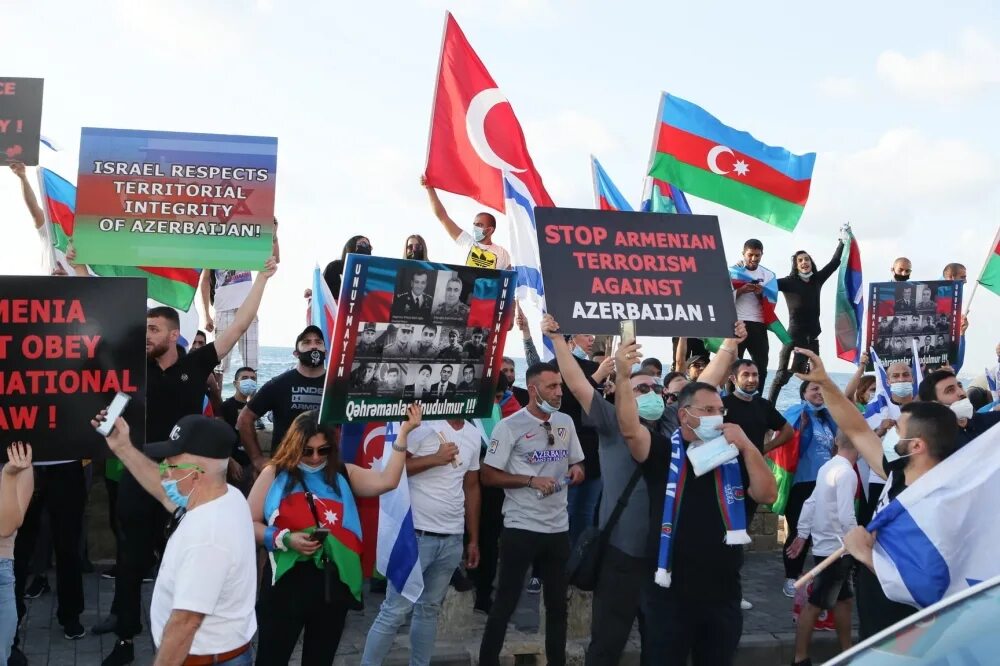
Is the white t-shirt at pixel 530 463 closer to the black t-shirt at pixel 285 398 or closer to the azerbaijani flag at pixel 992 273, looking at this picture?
the black t-shirt at pixel 285 398

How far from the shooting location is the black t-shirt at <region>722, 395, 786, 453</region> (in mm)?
9430

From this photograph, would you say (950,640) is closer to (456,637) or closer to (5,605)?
(5,605)

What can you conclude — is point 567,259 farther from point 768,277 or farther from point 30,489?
point 768,277

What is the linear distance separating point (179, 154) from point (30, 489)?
3.02m

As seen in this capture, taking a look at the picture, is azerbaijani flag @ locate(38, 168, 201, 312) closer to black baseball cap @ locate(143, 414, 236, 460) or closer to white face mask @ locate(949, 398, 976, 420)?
black baseball cap @ locate(143, 414, 236, 460)

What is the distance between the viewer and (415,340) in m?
6.46

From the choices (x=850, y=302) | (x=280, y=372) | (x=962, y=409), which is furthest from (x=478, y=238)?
(x=280, y=372)

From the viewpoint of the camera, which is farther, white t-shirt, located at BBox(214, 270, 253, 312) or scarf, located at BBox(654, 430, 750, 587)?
white t-shirt, located at BBox(214, 270, 253, 312)

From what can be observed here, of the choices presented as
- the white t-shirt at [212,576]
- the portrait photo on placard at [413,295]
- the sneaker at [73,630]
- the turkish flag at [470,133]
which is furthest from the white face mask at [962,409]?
the sneaker at [73,630]

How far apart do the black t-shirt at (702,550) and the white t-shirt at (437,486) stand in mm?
1616

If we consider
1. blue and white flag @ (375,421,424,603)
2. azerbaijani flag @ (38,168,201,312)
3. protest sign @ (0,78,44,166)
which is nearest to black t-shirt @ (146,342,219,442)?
blue and white flag @ (375,421,424,603)

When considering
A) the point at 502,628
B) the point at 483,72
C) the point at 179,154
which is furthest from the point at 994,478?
the point at 483,72

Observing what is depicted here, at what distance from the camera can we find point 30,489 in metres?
5.70

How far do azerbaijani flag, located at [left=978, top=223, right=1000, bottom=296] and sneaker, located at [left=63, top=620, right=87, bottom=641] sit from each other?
10.2m
